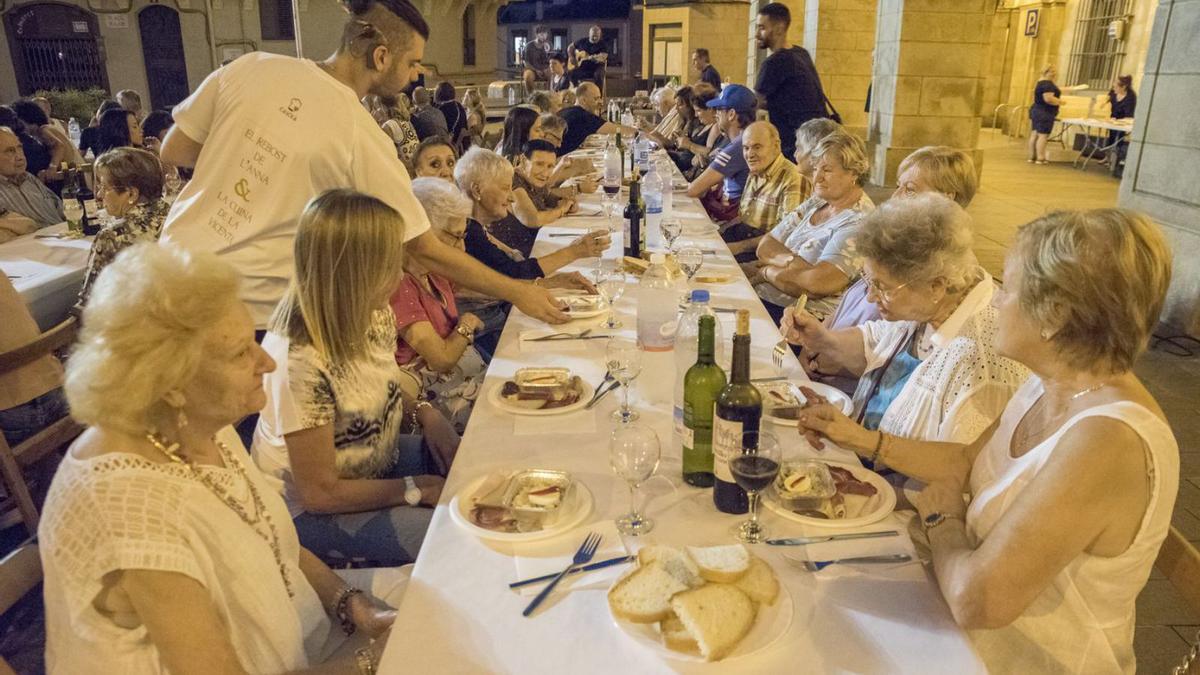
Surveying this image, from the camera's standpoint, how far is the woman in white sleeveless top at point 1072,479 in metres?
1.09

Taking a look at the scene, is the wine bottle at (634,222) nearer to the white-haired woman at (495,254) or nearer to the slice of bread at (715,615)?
the white-haired woman at (495,254)

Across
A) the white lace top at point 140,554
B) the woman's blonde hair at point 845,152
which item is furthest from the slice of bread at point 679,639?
the woman's blonde hair at point 845,152

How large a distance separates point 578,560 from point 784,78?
6096mm

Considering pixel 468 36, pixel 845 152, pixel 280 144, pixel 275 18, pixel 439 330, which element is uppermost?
pixel 275 18

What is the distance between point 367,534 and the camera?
1.78 m

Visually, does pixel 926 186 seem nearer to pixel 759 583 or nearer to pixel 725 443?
pixel 725 443

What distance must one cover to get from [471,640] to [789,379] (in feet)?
4.07

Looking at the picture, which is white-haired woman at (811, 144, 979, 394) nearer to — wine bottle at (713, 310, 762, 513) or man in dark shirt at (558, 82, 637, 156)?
wine bottle at (713, 310, 762, 513)

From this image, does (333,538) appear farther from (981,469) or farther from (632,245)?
(632,245)

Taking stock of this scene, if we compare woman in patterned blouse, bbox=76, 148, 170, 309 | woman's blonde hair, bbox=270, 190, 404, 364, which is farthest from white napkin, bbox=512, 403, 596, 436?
woman in patterned blouse, bbox=76, 148, 170, 309

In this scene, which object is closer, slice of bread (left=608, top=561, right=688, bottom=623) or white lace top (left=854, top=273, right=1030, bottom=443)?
slice of bread (left=608, top=561, right=688, bottom=623)

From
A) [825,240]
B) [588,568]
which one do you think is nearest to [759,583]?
[588,568]

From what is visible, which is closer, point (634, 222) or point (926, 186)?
point (926, 186)

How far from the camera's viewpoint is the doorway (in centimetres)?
1761
